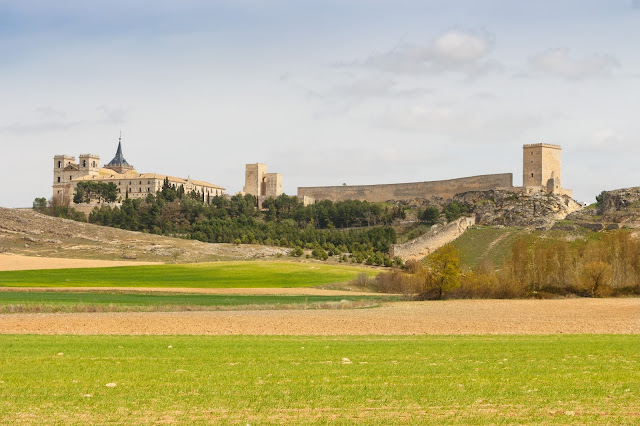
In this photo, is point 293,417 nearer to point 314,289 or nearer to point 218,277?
point 314,289

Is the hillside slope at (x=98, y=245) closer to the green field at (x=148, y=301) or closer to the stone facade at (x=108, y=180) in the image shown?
the green field at (x=148, y=301)

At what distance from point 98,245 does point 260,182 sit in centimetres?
4438

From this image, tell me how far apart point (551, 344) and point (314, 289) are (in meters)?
32.7

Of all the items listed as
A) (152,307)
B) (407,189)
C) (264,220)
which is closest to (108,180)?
(264,220)

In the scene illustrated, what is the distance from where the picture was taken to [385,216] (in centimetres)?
10144

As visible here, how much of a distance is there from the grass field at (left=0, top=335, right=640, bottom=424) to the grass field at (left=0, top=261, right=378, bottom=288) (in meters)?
33.4

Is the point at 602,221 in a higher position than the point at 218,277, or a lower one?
higher

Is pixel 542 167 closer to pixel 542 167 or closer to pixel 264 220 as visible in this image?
pixel 542 167

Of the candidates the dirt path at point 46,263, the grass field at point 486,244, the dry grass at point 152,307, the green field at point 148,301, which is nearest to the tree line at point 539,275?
the green field at point 148,301

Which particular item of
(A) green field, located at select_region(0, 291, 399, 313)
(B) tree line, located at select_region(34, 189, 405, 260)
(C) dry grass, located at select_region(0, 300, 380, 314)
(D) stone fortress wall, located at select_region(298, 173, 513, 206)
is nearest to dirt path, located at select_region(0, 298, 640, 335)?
(C) dry grass, located at select_region(0, 300, 380, 314)

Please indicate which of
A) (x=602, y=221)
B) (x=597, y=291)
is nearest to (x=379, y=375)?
(x=597, y=291)

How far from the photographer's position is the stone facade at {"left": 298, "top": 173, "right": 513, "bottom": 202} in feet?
325

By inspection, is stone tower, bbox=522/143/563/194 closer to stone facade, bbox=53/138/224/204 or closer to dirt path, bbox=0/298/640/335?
stone facade, bbox=53/138/224/204

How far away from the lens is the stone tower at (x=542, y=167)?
9381 centimetres
